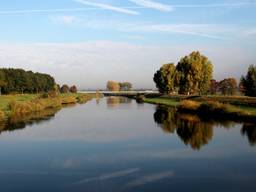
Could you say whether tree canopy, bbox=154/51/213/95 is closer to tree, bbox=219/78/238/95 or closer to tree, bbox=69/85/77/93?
tree, bbox=219/78/238/95

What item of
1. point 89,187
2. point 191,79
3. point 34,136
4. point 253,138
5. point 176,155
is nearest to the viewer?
point 89,187

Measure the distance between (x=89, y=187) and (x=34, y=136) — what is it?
16325mm

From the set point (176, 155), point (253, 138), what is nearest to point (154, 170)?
point (176, 155)

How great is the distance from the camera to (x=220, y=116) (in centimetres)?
Result: 4438

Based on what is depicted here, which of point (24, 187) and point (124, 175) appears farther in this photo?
point (124, 175)

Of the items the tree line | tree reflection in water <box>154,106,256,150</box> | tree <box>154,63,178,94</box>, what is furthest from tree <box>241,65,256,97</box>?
tree reflection in water <box>154,106,256,150</box>

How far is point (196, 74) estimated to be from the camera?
78.1 m

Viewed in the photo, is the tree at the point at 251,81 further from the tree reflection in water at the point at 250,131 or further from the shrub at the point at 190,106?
the tree reflection in water at the point at 250,131

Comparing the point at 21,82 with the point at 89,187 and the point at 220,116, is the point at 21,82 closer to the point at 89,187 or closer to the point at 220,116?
the point at 220,116

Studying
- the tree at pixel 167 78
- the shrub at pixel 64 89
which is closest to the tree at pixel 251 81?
the tree at pixel 167 78

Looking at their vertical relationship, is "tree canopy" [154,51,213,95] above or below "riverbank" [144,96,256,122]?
above

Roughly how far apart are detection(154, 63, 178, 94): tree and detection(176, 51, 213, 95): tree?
10380 mm

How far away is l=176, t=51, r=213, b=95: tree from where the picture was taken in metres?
78.4

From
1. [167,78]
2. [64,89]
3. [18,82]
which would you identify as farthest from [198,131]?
[64,89]
